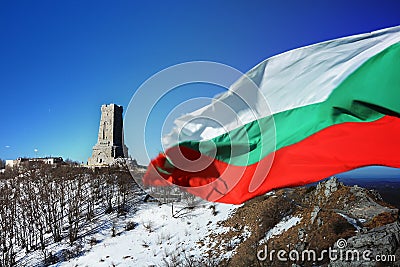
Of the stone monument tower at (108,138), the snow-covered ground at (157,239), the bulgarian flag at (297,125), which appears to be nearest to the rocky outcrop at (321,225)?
the snow-covered ground at (157,239)

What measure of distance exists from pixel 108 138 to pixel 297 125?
4786 cm

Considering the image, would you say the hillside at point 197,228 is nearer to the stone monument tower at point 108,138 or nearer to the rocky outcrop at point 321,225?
the rocky outcrop at point 321,225

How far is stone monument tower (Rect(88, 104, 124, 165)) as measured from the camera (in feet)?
157

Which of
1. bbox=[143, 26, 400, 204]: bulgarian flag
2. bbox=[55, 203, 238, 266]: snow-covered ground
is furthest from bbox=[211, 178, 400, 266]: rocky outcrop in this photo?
bbox=[143, 26, 400, 204]: bulgarian flag

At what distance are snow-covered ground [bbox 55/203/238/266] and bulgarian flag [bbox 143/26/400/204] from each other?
10418 mm

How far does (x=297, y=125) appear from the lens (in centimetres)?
407

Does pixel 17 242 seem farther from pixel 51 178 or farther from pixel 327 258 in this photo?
pixel 327 258

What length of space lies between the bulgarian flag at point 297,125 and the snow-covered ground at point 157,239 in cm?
1042

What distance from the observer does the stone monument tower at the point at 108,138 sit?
157 feet

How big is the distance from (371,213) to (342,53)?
10186mm

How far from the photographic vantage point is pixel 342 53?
384cm

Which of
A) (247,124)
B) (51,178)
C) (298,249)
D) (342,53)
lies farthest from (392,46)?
(51,178)

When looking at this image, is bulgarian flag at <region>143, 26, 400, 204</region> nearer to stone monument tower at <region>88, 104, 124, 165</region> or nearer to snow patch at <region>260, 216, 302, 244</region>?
snow patch at <region>260, 216, 302, 244</region>

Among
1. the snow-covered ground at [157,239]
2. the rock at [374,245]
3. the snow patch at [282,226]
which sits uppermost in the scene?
the rock at [374,245]
